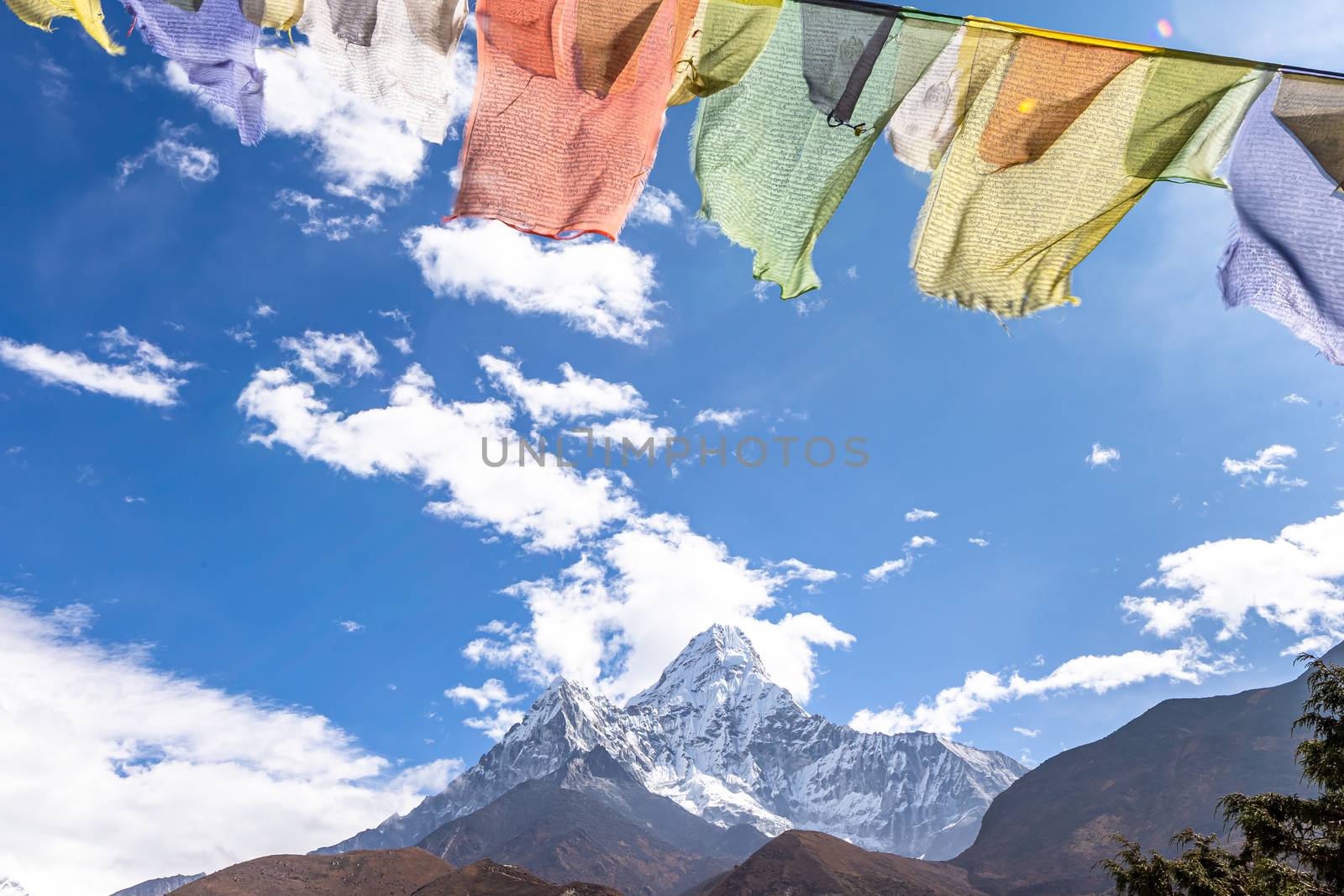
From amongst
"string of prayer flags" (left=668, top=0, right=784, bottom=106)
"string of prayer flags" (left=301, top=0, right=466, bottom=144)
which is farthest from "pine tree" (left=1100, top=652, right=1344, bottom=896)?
"string of prayer flags" (left=301, top=0, right=466, bottom=144)

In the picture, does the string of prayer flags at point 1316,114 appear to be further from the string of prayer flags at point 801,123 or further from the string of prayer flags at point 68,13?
the string of prayer flags at point 68,13

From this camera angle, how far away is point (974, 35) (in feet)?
16.2

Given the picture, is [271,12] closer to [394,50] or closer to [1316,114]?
[394,50]

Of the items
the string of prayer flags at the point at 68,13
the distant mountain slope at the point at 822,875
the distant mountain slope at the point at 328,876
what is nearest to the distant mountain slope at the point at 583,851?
the distant mountain slope at the point at 822,875

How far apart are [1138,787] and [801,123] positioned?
14544 cm

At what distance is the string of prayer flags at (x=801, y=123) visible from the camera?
486 cm

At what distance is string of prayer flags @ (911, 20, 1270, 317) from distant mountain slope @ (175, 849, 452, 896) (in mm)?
95918

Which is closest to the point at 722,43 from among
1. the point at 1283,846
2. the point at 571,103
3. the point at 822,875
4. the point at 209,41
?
the point at 571,103

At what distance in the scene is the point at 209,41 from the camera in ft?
16.0

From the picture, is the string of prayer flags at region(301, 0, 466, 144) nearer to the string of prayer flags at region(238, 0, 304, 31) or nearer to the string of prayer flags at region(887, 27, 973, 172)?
the string of prayer flags at region(238, 0, 304, 31)

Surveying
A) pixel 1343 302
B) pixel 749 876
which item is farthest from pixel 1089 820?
pixel 1343 302

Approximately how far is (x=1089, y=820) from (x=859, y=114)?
14329 cm

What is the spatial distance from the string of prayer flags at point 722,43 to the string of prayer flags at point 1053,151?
1.12 m

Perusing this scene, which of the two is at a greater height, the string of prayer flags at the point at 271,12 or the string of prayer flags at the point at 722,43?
the string of prayer flags at the point at 271,12
